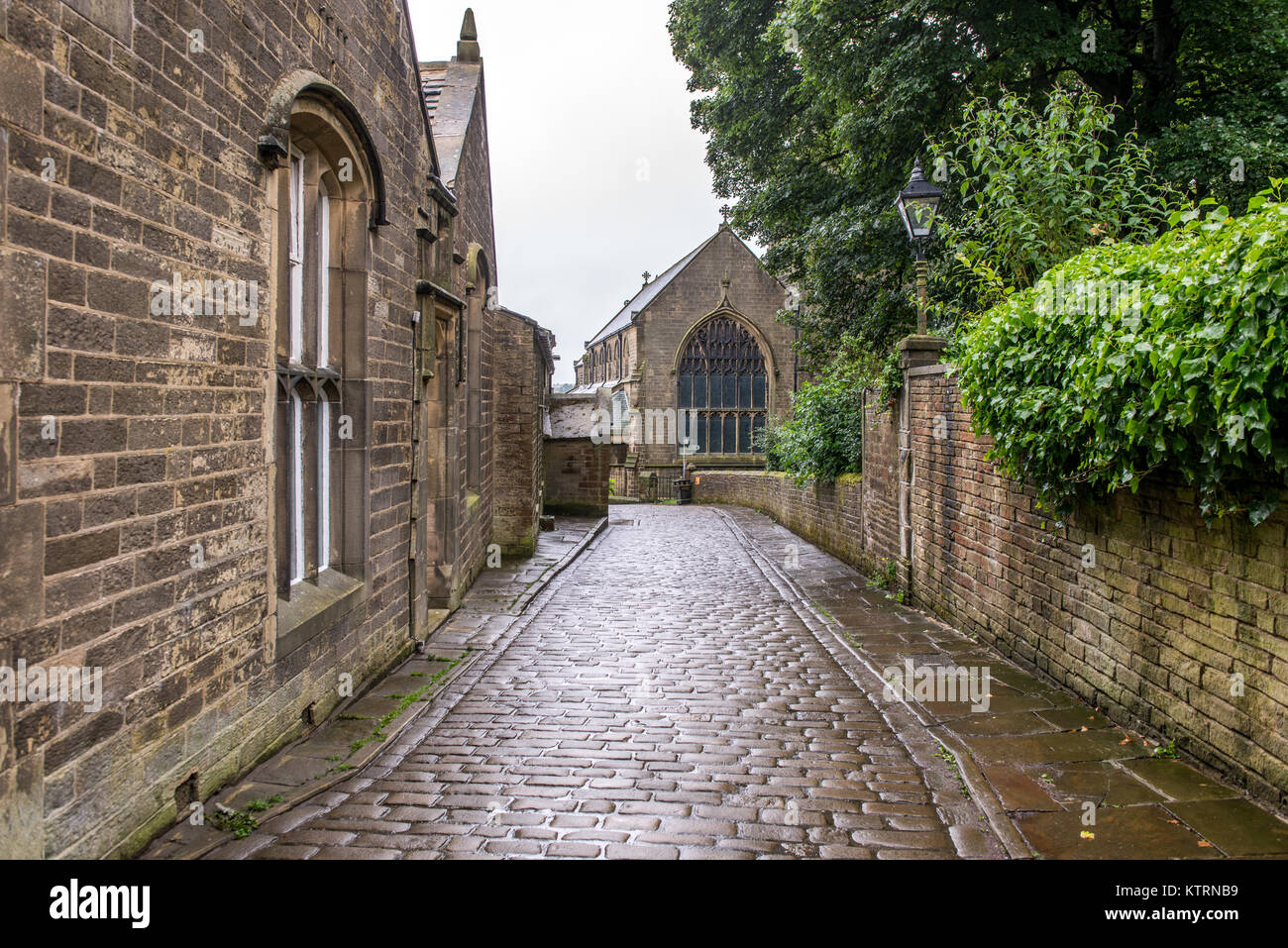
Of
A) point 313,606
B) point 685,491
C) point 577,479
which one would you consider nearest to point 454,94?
point 313,606

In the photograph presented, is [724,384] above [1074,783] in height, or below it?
above

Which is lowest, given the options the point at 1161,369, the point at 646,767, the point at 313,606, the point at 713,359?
the point at 646,767

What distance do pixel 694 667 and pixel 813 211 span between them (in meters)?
12.6

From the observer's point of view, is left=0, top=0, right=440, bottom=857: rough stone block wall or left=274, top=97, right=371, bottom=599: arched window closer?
left=0, top=0, right=440, bottom=857: rough stone block wall

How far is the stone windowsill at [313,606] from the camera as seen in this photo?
504 centimetres

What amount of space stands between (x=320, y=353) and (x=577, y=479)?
1614 cm

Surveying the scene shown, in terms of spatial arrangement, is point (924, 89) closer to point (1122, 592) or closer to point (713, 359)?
point (1122, 592)

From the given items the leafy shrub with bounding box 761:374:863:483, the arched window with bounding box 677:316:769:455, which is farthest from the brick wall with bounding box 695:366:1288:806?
the arched window with bounding box 677:316:769:455

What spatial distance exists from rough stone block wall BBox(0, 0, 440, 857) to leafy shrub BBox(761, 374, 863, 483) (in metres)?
10.9

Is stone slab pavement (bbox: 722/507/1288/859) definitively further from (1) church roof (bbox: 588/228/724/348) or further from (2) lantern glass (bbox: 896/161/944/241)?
(1) church roof (bbox: 588/228/724/348)

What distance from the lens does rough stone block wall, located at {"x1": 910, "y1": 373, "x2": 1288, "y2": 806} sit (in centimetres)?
413

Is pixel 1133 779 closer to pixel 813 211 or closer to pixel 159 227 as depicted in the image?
pixel 159 227

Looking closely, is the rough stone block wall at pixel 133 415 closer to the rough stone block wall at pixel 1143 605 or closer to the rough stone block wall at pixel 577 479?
the rough stone block wall at pixel 1143 605

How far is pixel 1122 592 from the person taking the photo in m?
5.55
